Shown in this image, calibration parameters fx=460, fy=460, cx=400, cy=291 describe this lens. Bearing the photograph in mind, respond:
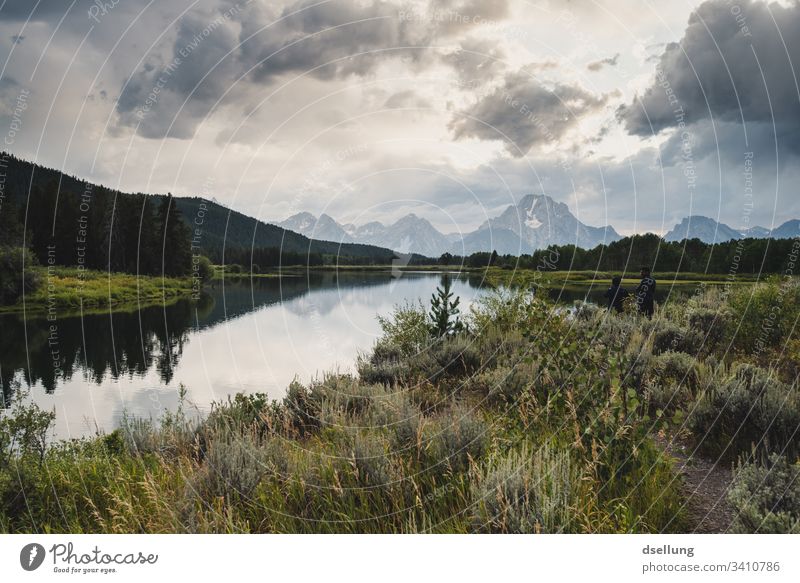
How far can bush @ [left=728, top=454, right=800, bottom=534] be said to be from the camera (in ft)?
11.9

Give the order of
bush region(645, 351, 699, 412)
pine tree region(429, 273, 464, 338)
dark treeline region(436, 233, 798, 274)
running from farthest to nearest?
pine tree region(429, 273, 464, 338), dark treeline region(436, 233, 798, 274), bush region(645, 351, 699, 412)

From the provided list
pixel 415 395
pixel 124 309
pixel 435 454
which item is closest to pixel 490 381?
pixel 415 395

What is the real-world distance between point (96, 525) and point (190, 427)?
182cm

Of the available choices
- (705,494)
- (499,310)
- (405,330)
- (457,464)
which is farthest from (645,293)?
(457,464)

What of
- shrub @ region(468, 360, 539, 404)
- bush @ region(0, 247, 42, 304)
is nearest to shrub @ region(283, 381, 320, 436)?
shrub @ region(468, 360, 539, 404)

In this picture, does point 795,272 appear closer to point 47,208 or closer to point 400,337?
point 400,337

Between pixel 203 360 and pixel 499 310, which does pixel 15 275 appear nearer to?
pixel 203 360

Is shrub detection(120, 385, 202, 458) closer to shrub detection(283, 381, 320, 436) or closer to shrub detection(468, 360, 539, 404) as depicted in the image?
shrub detection(283, 381, 320, 436)

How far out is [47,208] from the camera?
41.8 metres

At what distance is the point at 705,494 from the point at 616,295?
39.0 feet

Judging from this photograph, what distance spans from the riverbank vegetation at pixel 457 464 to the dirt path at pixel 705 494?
0.35ft

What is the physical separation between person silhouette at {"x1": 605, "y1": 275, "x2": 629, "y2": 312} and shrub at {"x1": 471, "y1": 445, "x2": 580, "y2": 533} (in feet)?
42.3

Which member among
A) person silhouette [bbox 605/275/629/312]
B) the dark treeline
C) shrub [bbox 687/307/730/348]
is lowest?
shrub [bbox 687/307/730/348]

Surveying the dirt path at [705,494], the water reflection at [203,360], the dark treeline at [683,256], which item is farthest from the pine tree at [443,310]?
the dirt path at [705,494]
